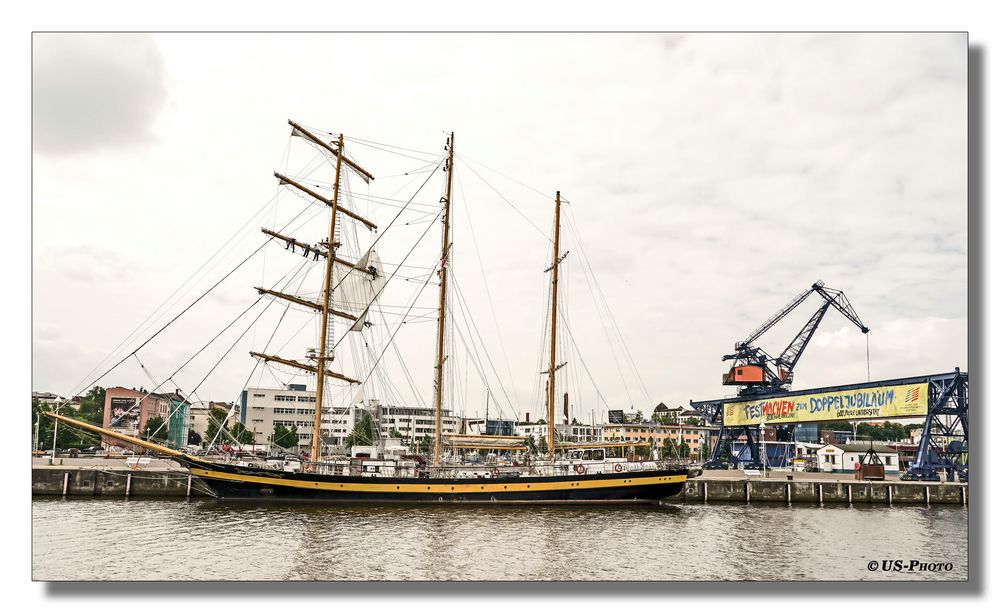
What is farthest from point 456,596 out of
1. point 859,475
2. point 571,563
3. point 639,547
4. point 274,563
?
point 859,475

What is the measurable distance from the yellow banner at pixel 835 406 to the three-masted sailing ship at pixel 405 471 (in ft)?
49.7

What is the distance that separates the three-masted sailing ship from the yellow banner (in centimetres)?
1515

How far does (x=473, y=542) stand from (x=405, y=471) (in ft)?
43.7

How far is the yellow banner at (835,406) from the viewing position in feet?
130

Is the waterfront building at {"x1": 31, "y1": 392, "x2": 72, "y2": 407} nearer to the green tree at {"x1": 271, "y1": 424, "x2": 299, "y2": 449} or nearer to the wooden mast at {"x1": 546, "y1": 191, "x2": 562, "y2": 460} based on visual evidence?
the wooden mast at {"x1": 546, "y1": 191, "x2": 562, "y2": 460}

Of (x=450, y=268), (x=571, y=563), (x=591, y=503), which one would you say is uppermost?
(x=450, y=268)

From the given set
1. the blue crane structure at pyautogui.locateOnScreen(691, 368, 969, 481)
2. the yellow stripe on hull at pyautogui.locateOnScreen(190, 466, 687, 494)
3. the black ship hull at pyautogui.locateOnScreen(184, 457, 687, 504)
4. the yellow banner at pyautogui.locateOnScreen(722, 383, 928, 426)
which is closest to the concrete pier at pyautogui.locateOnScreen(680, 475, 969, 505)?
the blue crane structure at pyautogui.locateOnScreen(691, 368, 969, 481)

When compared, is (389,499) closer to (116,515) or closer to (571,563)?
(116,515)

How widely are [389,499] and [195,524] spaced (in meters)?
10.2

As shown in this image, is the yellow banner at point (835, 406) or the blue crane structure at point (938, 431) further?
the yellow banner at point (835, 406)

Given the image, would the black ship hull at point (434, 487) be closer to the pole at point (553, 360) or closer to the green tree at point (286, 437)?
the pole at point (553, 360)

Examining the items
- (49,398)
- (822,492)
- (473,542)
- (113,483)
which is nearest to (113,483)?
(113,483)

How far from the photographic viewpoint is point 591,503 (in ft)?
117

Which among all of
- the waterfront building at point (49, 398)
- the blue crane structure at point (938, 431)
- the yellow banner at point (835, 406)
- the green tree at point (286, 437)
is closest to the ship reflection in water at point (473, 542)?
the waterfront building at point (49, 398)
